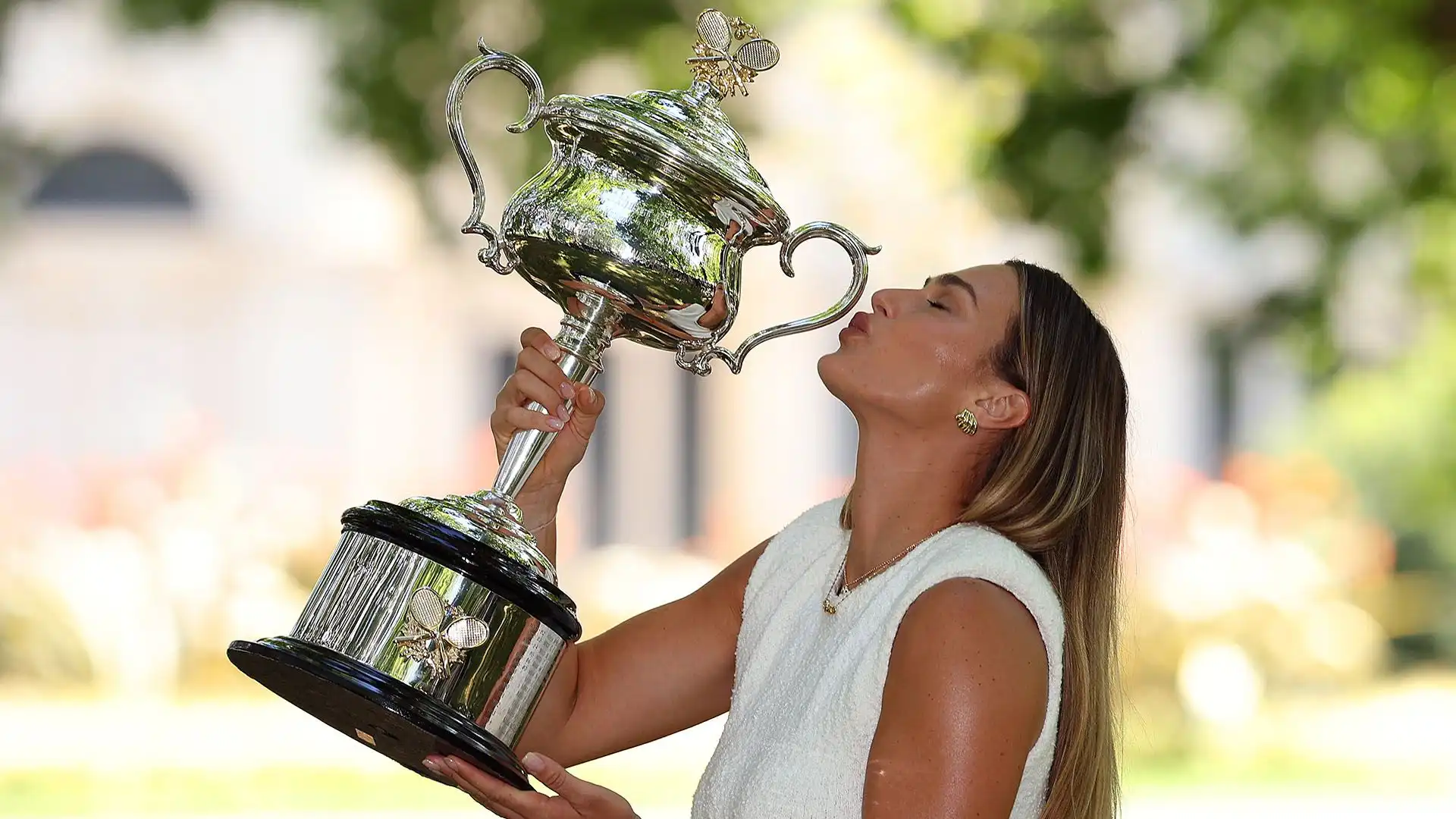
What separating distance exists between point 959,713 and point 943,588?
17 centimetres

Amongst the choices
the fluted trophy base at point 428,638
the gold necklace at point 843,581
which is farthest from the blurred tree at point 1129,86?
the fluted trophy base at point 428,638

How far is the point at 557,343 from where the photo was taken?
211 cm

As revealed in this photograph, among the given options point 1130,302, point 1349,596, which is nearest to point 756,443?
point 1130,302

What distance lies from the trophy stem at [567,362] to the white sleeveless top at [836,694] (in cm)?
41

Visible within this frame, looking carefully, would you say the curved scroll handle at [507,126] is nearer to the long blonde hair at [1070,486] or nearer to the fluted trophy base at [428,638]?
the fluted trophy base at [428,638]

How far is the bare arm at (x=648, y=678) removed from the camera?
2.37 meters

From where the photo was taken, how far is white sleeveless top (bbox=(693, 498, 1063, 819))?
200 centimetres

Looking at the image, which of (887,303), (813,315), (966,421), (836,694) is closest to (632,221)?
(813,315)

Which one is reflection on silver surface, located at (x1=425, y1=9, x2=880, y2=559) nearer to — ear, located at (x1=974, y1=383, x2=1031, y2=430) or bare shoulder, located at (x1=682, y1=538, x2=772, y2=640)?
ear, located at (x1=974, y1=383, x2=1031, y2=430)

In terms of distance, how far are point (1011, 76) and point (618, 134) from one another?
4.15 m

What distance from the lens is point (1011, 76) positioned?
589cm

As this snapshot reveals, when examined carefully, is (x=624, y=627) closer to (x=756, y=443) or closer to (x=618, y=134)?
(x=618, y=134)

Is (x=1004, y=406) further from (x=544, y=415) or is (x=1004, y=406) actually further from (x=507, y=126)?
(x=507, y=126)

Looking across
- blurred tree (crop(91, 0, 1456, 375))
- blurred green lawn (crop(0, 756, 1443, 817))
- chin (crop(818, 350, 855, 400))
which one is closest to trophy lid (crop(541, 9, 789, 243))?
chin (crop(818, 350, 855, 400))
